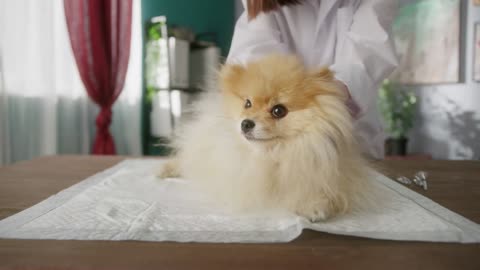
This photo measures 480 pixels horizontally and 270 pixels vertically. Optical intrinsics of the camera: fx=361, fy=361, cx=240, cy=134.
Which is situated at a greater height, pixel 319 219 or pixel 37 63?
pixel 37 63

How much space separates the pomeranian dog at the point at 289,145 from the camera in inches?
27.3

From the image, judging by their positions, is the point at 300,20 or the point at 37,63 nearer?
the point at 300,20

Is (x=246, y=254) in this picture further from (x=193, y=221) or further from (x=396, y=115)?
(x=396, y=115)

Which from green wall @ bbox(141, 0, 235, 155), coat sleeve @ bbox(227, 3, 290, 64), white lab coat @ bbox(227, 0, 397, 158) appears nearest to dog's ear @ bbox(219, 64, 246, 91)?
white lab coat @ bbox(227, 0, 397, 158)

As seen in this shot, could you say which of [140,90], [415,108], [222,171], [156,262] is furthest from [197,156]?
[415,108]

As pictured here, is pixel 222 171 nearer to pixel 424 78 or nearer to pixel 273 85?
pixel 273 85

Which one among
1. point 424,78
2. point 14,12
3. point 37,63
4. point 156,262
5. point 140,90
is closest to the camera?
point 156,262

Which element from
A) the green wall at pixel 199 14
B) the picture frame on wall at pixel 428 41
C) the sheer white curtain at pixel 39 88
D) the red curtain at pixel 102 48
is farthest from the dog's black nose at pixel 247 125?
the picture frame on wall at pixel 428 41

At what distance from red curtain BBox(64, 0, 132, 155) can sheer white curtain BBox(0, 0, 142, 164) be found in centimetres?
11

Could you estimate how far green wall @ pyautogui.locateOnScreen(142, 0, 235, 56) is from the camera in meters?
3.37

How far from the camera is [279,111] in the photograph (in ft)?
2.33

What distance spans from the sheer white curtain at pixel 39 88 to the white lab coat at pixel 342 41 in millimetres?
1656

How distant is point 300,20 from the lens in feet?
3.94

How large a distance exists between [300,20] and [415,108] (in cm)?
308
